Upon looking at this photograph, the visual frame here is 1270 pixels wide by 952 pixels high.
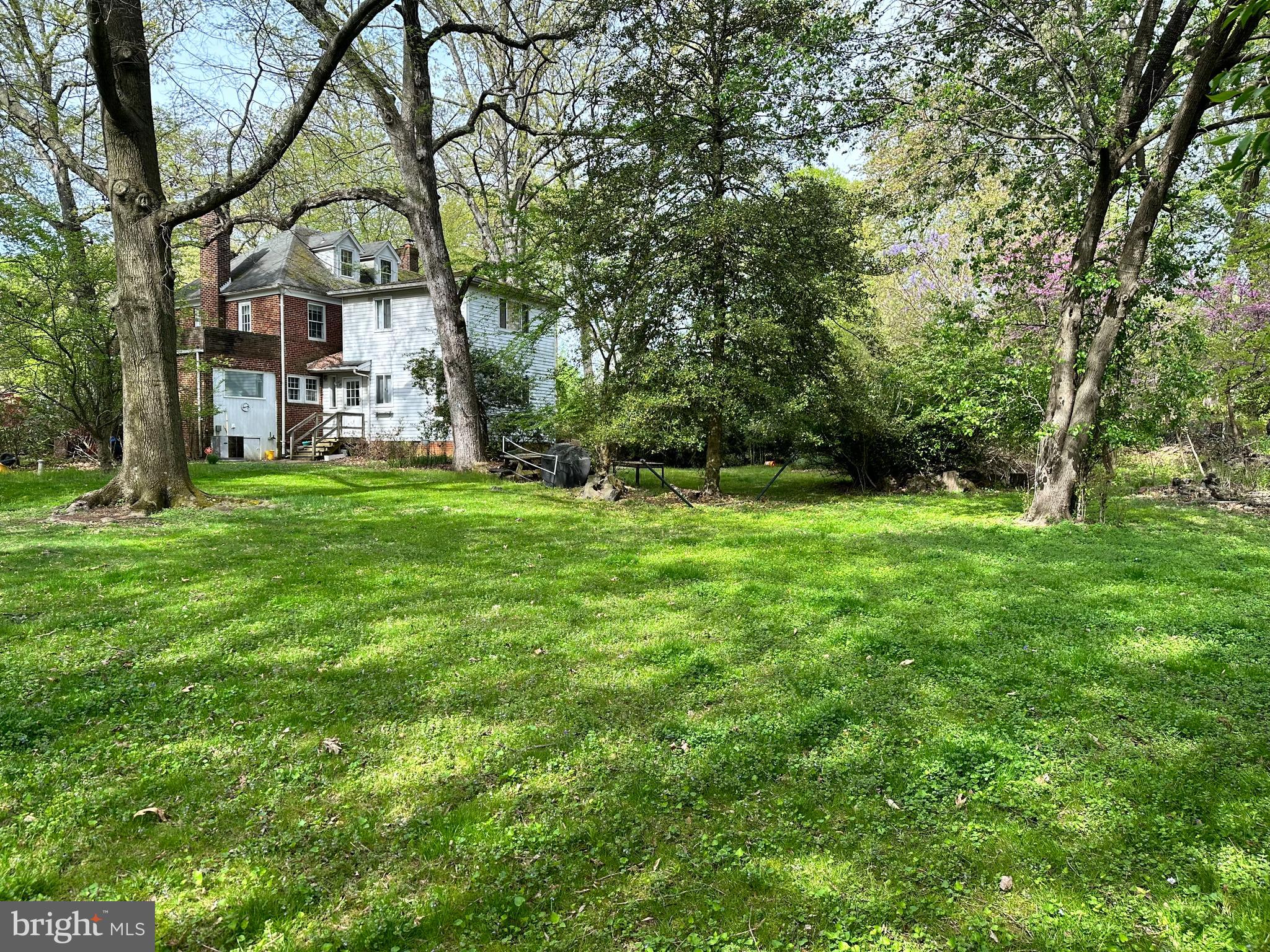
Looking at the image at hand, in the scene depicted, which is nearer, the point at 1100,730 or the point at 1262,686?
the point at 1100,730

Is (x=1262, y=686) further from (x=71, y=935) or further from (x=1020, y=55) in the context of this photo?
(x=1020, y=55)

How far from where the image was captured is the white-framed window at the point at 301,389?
26234 millimetres

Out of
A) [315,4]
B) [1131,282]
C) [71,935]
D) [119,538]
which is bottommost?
[71,935]

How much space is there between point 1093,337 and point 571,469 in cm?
997

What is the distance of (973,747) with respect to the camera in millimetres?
3162

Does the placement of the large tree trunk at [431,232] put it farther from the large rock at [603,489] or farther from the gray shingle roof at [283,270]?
the gray shingle roof at [283,270]

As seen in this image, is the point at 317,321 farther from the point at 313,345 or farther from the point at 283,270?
the point at 283,270

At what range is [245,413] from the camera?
972 inches

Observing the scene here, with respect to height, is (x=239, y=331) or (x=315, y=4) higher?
(x=315, y=4)

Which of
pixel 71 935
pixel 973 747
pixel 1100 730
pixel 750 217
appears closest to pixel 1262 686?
pixel 1100 730

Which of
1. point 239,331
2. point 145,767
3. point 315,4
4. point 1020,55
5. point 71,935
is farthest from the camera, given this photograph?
point 239,331

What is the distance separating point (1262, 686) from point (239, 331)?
28.9m

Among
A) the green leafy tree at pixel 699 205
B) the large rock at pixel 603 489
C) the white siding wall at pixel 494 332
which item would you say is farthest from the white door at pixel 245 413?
the green leafy tree at pixel 699 205

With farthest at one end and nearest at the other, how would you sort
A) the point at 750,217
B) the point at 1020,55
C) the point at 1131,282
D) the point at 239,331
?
the point at 239,331, the point at 750,217, the point at 1020,55, the point at 1131,282
